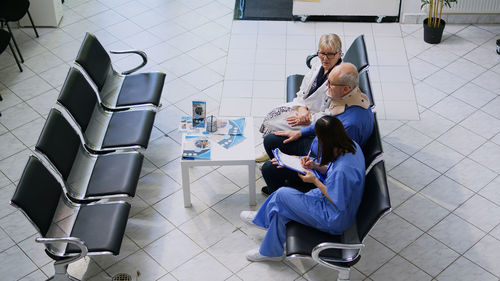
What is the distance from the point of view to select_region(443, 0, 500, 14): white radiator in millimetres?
7809

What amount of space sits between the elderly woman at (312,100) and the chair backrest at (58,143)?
1672 millimetres

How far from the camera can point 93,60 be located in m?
5.83

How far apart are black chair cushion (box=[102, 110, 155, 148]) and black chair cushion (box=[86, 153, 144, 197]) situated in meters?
0.18

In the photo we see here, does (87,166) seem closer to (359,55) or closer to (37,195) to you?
(37,195)

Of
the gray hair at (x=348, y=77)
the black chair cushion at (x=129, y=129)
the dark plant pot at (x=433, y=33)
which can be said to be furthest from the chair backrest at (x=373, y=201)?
the dark plant pot at (x=433, y=33)

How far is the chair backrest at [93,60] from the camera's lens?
5703mm

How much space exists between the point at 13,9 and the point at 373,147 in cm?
469

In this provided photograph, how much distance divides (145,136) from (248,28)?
3.03 m

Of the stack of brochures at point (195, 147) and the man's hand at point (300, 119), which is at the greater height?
the man's hand at point (300, 119)

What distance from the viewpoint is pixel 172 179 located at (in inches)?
224

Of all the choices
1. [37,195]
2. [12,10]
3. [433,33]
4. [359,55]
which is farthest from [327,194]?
[12,10]

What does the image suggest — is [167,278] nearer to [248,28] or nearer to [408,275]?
[408,275]

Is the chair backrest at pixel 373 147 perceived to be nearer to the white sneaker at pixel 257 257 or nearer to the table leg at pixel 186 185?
the white sneaker at pixel 257 257

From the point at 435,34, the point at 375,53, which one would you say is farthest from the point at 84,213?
the point at 435,34
